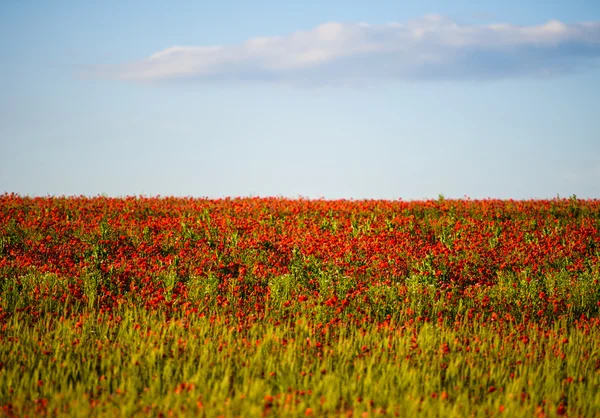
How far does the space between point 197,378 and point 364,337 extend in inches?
109

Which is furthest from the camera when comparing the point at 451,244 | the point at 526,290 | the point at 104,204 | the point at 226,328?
the point at 104,204

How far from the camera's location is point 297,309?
33.6 feet

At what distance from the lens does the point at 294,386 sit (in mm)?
6570

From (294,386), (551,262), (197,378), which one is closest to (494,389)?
(294,386)

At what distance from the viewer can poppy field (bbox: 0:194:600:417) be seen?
6473 millimetres

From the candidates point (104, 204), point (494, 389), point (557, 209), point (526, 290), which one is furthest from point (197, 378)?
point (557, 209)

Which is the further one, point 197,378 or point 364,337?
point 364,337

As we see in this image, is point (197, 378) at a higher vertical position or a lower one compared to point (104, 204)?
lower

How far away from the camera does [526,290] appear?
38.4ft

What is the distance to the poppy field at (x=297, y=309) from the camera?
647 cm

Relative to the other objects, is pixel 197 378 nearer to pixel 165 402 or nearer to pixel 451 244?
pixel 165 402

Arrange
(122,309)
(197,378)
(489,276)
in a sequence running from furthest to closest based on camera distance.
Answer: (489,276) → (122,309) → (197,378)

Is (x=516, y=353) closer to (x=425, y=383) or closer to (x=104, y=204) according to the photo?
(x=425, y=383)

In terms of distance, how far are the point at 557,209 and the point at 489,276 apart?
811 centimetres
